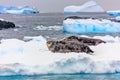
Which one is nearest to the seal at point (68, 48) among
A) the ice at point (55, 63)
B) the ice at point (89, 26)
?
the ice at point (55, 63)

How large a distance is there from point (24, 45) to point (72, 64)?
2.01m

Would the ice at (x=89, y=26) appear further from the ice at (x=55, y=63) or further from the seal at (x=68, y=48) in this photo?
the ice at (x=55, y=63)

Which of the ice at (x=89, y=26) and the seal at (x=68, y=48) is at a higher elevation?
the seal at (x=68, y=48)

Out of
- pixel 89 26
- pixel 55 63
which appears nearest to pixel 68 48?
pixel 55 63

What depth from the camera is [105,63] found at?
11.0 metres

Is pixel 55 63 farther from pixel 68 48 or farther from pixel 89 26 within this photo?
pixel 89 26

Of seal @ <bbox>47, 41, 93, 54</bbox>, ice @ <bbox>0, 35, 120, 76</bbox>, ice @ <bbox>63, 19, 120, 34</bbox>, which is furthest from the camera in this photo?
ice @ <bbox>63, 19, 120, 34</bbox>

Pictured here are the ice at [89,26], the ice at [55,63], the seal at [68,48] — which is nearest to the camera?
the ice at [55,63]

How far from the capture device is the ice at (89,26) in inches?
1145

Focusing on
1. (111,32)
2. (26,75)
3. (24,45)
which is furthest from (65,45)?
(111,32)

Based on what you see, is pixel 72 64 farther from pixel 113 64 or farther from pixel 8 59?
pixel 8 59

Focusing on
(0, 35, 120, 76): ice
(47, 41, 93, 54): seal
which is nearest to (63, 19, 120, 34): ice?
(47, 41, 93, 54): seal

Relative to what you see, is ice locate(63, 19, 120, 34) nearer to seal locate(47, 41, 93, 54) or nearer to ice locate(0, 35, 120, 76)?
seal locate(47, 41, 93, 54)

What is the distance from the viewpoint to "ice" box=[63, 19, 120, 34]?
2909cm
